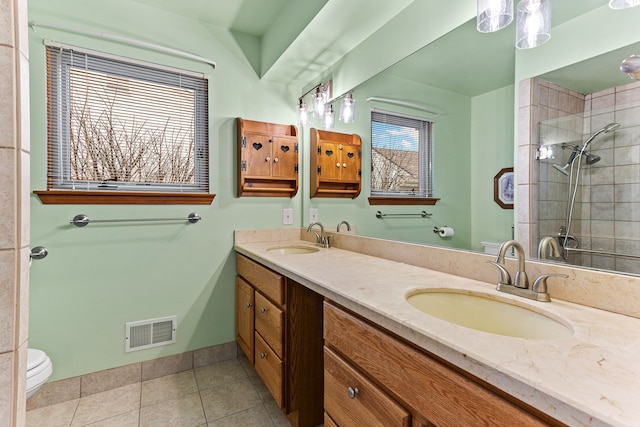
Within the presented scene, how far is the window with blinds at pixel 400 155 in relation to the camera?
1.48 metres

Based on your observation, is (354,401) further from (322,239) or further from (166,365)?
(166,365)

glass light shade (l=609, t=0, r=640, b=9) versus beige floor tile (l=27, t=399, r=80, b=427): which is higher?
glass light shade (l=609, t=0, r=640, b=9)

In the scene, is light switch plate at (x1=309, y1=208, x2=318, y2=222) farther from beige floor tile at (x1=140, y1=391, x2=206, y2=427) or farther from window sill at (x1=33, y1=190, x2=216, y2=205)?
beige floor tile at (x1=140, y1=391, x2=206, y2=427)

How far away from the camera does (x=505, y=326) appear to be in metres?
0.92

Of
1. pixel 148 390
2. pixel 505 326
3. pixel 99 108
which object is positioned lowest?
pixel 148 390

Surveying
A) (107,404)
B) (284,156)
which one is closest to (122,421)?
(107,404)

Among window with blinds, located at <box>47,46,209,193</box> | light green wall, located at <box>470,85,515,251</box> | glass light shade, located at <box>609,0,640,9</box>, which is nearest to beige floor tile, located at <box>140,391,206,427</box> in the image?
window with blinds, located at <box>47,46,209,193</box>

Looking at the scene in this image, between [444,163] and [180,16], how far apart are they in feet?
6.62

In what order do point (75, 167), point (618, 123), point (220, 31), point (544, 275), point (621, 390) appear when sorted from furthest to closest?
point (220, 31)
point (75, 167)
point (544, 275)
point (618, 123)
point (621, 390)

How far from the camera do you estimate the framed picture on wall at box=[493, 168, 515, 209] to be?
3.59 feet

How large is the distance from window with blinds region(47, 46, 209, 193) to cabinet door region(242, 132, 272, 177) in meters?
0.29

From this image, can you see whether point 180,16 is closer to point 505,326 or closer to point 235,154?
point 235,154

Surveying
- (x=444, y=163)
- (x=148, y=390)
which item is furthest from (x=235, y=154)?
(x=148, y=390)

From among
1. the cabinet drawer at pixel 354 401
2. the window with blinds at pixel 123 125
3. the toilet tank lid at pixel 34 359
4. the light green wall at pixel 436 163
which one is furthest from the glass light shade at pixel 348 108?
the toilet tank lid at pixel 34 359
